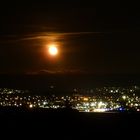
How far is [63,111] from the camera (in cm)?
1477

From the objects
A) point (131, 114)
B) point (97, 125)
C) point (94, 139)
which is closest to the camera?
point (94, 139)

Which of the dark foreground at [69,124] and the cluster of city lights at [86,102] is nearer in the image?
the dark foreground at [69,124]

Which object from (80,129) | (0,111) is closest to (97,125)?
(80,129)

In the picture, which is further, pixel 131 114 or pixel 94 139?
pixel 131 114

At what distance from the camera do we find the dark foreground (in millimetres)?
12961

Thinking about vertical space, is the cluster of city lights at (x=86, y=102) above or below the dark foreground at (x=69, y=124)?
above

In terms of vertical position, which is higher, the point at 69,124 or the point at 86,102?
the point at 86,102

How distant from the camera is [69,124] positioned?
13508mm

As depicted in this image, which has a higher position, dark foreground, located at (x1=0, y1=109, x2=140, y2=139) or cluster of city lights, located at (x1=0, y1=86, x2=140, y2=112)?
cluster of city lights, located at (x1=0, y1=86, x2=140, y2=112)

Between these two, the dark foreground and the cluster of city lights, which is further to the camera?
the cluster of city lights

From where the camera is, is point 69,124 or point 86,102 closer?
point 69,124

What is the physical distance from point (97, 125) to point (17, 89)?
33.4 m

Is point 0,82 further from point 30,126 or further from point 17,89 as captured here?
point 30,126

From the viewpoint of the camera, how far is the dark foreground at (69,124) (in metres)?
13.0
